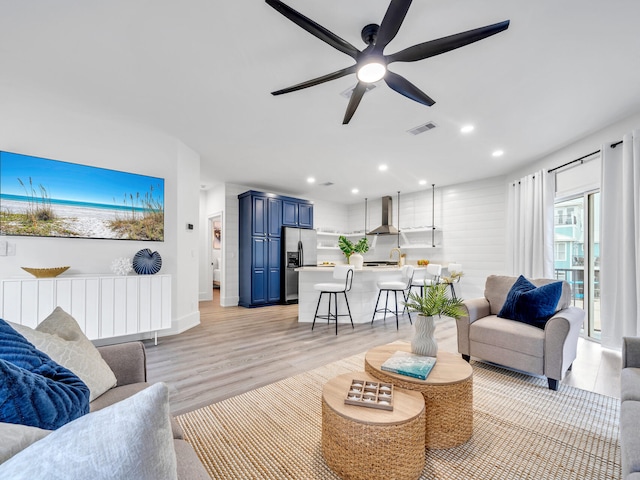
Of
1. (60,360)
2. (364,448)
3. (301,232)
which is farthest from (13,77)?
(301,232)

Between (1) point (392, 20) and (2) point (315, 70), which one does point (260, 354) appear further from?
(1) point (392, 20)

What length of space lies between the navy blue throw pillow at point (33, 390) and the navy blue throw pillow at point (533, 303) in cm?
332

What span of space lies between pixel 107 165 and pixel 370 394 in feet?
12.9

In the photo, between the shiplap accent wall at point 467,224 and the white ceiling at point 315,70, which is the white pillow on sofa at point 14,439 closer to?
the white ceiling at point 315,70

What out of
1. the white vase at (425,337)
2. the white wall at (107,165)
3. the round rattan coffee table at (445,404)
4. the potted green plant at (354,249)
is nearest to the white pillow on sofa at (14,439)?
the round rattan coffee table at (445,404)

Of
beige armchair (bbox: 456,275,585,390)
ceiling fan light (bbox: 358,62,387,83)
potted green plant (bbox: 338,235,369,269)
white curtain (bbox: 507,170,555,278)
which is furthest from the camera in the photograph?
potted green plant (bbox: 338,235,369,269)

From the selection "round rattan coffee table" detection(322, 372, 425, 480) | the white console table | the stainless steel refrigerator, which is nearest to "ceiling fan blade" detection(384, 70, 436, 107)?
"round rattan coffee table" detection(322, 372, 425, 480)

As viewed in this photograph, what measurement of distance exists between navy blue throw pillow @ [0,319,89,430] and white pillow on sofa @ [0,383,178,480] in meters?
0.36

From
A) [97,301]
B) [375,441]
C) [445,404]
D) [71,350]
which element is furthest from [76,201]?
[445,404]

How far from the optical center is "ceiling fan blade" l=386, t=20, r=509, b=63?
1.74 meters

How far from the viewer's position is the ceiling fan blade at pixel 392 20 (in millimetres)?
1594

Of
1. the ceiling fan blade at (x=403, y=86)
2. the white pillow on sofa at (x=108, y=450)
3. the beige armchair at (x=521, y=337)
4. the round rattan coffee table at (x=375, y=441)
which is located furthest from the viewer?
the beige armchair at (x=521, y=337)

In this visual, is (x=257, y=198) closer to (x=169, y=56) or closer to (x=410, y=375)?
(x=169, y=56)

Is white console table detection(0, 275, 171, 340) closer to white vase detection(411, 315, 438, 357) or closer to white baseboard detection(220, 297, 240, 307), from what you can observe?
white baseboard detection(220, 297, 240, 307)
